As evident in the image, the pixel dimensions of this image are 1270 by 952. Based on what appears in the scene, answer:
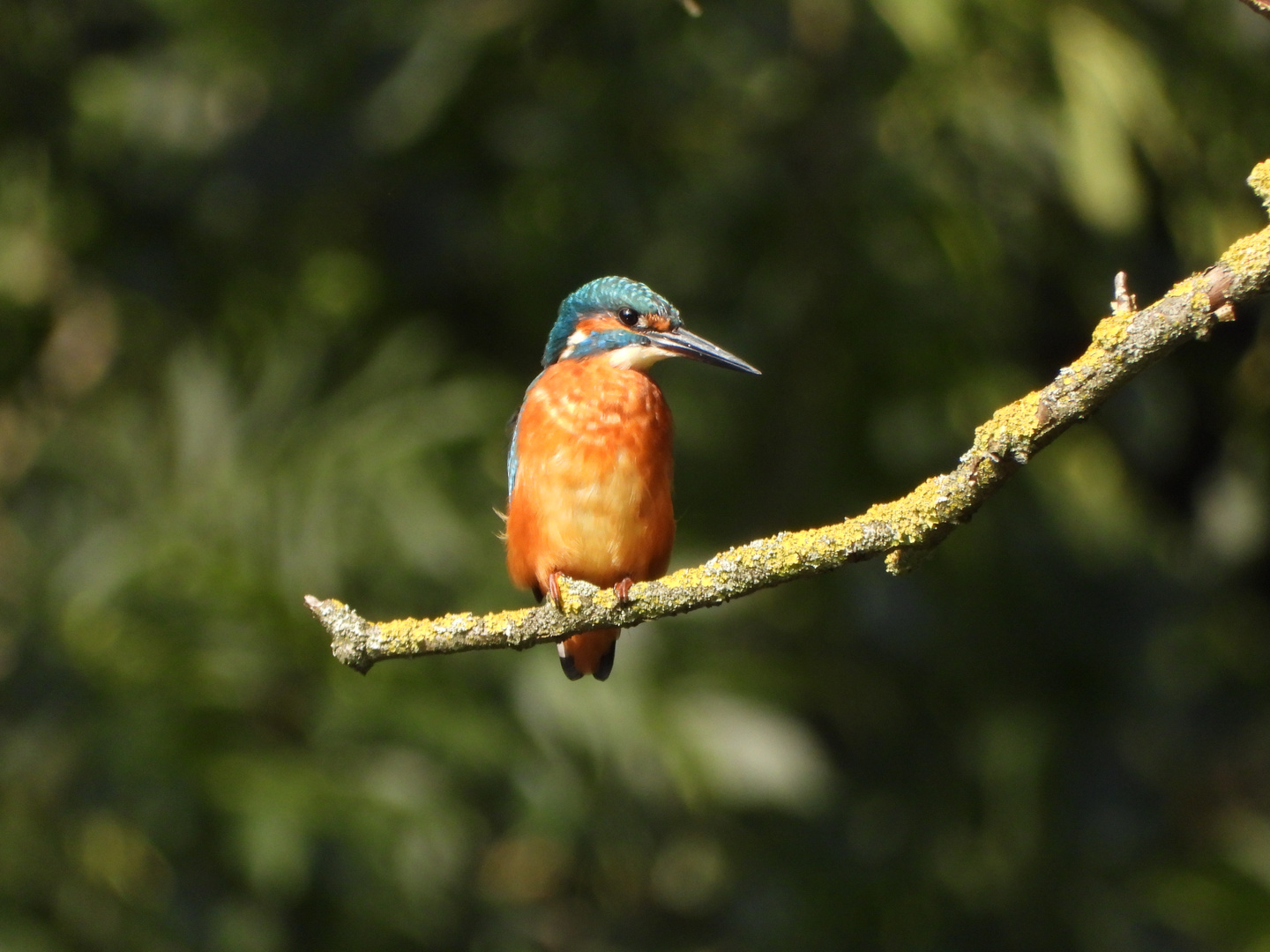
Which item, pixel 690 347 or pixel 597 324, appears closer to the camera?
pixel 690 347

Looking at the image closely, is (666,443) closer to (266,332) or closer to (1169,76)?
(266,332)

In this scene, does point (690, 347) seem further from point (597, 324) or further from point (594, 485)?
point (594, 485)

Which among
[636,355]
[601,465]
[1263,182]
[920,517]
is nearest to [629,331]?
[636,355]

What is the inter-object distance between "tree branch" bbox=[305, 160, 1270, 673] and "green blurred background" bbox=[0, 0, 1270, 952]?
92.2 inches

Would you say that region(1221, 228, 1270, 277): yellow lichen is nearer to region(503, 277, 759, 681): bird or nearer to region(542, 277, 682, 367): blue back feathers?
region(503, 277, 759, 681): bird

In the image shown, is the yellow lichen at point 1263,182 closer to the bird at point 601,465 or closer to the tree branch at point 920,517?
the tree branch at point 920,517

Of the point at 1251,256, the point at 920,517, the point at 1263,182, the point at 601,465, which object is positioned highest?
the point at 601,465

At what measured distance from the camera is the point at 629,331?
3.22m

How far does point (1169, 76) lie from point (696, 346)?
2.59 m

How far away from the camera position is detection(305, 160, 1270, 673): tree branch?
1529mm

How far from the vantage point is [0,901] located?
168 inches

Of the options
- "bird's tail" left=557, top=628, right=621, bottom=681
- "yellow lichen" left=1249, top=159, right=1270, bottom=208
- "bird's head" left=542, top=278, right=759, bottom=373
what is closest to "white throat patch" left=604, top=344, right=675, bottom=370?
"bird's head" left=542, top=278, right=759, bottom=373

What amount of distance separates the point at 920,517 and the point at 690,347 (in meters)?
1.51

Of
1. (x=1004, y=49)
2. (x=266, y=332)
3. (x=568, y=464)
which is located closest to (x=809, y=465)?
(x=1004, y=49)
